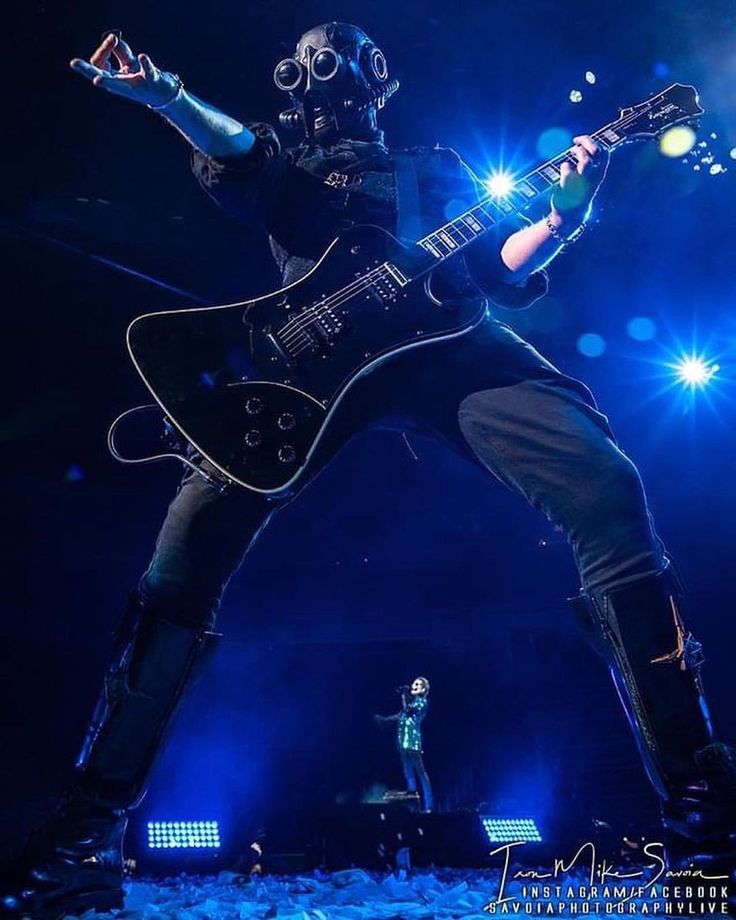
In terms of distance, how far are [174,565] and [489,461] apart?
954 mm

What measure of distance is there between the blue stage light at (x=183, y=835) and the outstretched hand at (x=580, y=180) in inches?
184

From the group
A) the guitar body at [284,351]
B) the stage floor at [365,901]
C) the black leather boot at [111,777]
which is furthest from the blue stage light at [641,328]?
the black leather boot at [111,777]

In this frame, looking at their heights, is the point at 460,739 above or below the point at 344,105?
below

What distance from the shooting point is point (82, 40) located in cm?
432

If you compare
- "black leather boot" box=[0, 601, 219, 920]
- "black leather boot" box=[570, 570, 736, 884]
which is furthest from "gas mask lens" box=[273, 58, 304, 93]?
"black leather boot" box=[570, 570, 736, 884]

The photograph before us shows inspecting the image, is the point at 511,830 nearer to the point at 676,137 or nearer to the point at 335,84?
the point at 676,137

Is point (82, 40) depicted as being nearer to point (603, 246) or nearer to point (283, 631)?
point (603, 246)

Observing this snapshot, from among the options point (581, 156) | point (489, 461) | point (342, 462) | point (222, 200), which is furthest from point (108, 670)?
point (342, 462)

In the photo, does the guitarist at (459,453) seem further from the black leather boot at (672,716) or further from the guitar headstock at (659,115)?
the guitar headstock at (659,115)

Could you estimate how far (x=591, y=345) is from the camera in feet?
23.9

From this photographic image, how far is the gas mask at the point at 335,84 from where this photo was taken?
2656 millimetres

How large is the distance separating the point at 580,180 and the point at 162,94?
4.14ft

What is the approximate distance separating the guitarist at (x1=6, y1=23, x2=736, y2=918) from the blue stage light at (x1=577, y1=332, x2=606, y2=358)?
496 cm

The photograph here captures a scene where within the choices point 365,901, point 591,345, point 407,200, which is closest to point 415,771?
point 591,345
